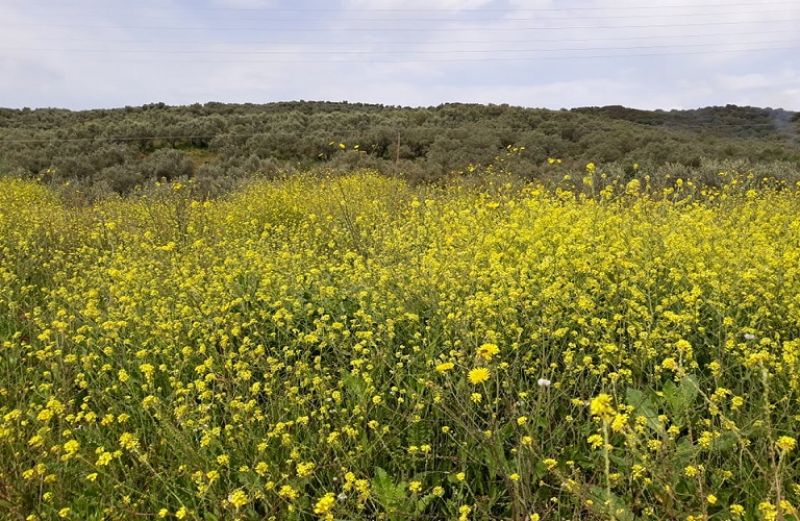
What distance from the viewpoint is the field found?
188 centimetres

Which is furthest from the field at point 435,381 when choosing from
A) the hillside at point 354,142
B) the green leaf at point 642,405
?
the hillside at point 354,142

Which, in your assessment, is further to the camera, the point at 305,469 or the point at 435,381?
the point at 435,381

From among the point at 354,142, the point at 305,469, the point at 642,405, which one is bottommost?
the point at 305,469

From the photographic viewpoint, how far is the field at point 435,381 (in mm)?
1879

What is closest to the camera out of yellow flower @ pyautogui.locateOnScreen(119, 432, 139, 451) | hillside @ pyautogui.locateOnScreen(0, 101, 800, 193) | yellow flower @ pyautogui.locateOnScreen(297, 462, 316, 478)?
yellow flower @ pyautogui.locateOnScreen(297, 462, 316, 478)

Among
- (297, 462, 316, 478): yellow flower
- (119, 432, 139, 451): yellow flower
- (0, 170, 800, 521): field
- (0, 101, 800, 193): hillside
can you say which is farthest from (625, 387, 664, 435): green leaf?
(0, 101, 800, 193): hillside

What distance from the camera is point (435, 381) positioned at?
2449 mm

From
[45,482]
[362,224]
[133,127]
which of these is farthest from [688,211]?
[133,127]

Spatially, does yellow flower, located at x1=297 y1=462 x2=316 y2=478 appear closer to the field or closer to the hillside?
the field

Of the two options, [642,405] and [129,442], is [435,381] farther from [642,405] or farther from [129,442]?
[129,442]

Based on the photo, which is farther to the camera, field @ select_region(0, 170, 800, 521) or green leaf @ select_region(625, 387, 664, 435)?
green leaf @ select_region(625, 387, 664, 435)

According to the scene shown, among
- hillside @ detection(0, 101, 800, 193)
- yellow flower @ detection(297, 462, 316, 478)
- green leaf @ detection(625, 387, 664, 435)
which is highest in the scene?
hillside @ detection(0, 101, 800, 193)

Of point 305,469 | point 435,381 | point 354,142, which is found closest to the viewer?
point 305,469

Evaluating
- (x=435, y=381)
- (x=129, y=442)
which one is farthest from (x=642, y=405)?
(x=129, y=442)
